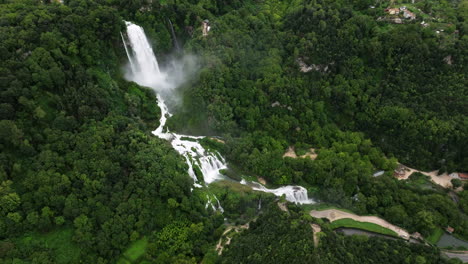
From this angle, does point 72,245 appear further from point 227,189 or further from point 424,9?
point 424,9

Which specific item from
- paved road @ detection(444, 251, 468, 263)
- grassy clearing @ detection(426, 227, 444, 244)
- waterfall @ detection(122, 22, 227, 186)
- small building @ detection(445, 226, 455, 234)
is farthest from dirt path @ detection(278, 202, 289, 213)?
small building @ detection(445, 226, 455, 234)

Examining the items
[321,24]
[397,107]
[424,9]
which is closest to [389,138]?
[397,107]

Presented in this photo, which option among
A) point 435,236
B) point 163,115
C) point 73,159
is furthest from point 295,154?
point 73,159

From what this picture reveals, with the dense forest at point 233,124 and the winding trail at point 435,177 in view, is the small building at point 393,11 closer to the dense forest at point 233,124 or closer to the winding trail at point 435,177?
the dense forest at point 233,124

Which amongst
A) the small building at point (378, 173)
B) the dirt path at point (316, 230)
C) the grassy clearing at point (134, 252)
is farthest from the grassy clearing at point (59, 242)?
the small building at point (378, 173)

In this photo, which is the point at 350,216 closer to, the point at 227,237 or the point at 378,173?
the point at 378,173
